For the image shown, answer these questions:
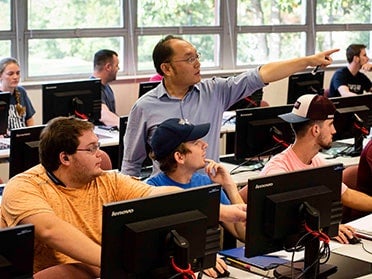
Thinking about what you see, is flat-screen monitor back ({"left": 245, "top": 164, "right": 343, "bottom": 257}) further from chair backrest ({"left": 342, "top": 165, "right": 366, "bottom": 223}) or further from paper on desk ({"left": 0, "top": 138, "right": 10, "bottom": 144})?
paper on desk ({"left": 0, "top": 138, "right": 10, "bottom": 144})

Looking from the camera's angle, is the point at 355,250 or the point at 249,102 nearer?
the point at 355,250

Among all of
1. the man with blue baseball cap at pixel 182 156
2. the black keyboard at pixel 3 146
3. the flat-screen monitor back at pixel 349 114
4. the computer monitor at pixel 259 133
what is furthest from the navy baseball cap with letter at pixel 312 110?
the black keyboard at pixel 3 146

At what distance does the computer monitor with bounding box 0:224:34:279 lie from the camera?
235cm

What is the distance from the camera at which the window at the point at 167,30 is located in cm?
802

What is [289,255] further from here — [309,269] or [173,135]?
[173,135]

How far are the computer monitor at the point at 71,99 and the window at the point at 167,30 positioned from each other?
1.88 m

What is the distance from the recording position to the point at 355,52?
8.90m

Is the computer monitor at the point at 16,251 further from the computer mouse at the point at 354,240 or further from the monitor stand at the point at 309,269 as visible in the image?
the computer mouse at the point at 354,240

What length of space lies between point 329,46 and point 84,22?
3861mm

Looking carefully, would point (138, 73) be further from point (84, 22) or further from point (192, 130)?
point (192, 130)

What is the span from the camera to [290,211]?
2982 mm

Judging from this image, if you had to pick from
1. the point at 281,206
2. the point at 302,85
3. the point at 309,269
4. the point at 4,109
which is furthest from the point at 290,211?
the point at 302,85

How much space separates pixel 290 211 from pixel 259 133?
7.24 feet

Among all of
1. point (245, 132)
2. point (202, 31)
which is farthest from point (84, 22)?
point (245, 132)
